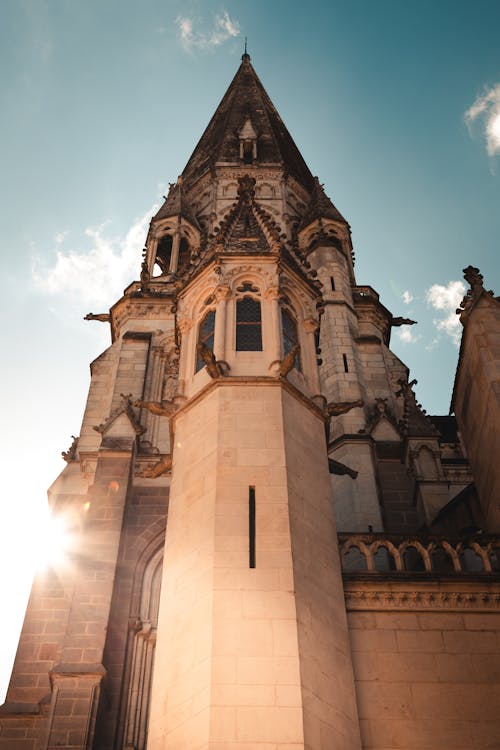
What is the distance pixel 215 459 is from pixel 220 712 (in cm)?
361

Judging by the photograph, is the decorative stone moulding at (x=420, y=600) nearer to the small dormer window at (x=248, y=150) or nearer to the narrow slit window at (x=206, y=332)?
the narrow slit window at (x=206, y=332)

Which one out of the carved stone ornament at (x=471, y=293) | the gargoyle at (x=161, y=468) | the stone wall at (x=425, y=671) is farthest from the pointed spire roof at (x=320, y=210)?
the stone wall at (x=425, y=671)

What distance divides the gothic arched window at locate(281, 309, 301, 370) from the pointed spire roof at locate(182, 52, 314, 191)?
880 inches

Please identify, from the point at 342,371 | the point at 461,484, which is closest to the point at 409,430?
the point at 461,484

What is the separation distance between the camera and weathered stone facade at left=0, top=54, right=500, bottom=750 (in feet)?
28.7

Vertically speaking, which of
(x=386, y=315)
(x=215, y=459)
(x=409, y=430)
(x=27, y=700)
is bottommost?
(x=27, y=700)

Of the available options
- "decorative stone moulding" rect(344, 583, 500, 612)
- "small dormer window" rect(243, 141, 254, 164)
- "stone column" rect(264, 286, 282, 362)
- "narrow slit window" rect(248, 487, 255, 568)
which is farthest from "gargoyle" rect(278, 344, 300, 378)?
"small dormer window" rect(243, 141, 254, 164)

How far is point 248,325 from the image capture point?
1367 cm

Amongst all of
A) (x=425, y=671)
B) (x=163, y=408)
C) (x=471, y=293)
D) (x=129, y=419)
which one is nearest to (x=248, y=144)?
(x=129, y=419)

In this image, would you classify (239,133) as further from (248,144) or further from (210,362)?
(210,362)

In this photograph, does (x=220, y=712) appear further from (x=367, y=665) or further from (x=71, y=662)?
(x=71, y=662)

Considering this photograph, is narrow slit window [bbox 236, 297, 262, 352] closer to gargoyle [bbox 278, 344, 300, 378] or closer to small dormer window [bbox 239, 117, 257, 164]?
gargoyle [bbox 278, 344, 300, 378]

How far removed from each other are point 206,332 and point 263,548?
5408 millimetres

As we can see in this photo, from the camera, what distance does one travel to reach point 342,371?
2262cm
